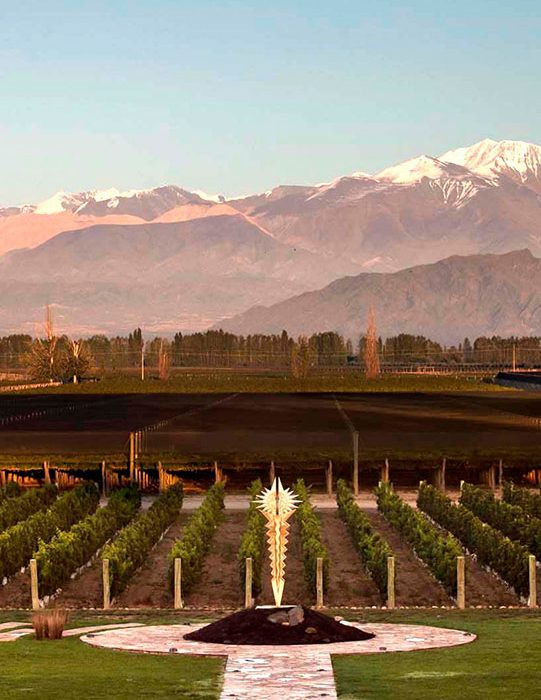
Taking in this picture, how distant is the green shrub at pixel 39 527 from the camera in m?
37.4

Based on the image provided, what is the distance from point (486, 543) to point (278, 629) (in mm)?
A: 16293

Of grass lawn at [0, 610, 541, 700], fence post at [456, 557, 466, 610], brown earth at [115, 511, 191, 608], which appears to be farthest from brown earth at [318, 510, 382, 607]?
grass lawn at [0, 610, 541, 700]

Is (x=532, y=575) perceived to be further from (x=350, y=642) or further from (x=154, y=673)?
(x=154, y=673)

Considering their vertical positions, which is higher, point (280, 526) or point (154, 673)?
point (280, 526)

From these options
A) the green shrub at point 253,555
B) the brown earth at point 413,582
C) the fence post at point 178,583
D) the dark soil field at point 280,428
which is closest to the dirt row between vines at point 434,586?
the brown earth at point 413,582

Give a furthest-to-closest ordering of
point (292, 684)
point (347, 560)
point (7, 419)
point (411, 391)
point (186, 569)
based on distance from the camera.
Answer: point (411, 391)
point (7, 419)
point (347, 560)
point (186, 569)
point (292, 684)

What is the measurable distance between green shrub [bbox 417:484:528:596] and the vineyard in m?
0.04

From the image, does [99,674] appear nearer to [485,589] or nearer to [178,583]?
[178,583]

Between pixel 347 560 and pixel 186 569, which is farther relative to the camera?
pixel 347 560

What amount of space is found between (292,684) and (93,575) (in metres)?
18.7

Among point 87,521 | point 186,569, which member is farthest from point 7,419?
point 186,569

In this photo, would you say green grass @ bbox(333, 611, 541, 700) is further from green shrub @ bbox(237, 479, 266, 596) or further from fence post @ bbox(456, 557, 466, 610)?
green shrub @ bbox(237, 479, 266, 596)

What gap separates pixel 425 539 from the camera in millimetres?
39219

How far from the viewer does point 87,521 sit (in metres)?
41.7
